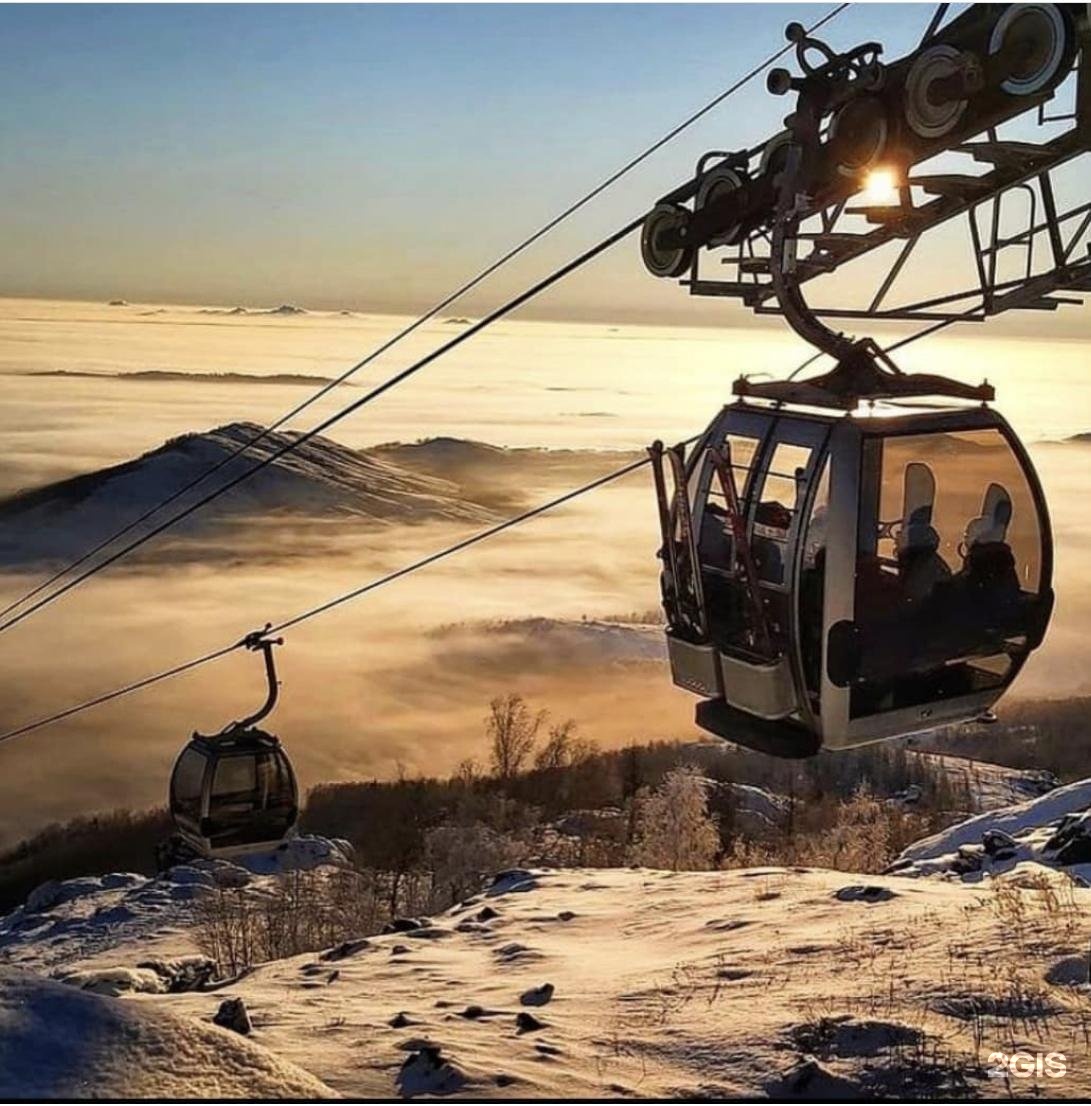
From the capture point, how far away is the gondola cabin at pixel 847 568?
7562 millimetres

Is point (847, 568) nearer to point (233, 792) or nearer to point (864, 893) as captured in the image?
point (233, 792)

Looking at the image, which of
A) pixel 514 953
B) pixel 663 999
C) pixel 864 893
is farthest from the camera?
pixel 864 893

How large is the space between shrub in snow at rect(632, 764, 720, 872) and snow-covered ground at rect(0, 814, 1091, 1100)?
33.6 meters

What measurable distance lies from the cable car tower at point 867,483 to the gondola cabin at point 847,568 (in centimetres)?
1

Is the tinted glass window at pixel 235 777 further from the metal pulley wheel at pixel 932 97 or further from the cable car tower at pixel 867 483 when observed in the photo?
the metal pulley wheel at pixel 932 97

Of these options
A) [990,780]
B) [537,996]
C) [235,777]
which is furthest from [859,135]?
[990,780]

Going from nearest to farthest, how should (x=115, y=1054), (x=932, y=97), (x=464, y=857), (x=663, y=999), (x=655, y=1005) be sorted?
1. (x=932, y=97)
2. (x=115, y=1054)
3. (x=655, y=1005)
4. (x=663, y=999)
5. (x=464, y=857)

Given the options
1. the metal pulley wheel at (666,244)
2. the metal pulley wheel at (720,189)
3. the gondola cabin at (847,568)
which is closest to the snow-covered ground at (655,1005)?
the gondola cabin at (847,568)

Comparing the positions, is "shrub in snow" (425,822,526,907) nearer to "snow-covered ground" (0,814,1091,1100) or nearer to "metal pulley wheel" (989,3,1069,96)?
"snow-covered ground" (0,814,1091,1100)

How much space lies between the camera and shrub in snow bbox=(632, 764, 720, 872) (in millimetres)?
57031

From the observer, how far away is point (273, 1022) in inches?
A: 566

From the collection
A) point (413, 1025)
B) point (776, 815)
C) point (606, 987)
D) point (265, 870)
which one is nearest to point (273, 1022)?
point (413, 1025)

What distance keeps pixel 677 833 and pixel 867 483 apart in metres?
55.7

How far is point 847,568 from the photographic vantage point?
24.8 ft
